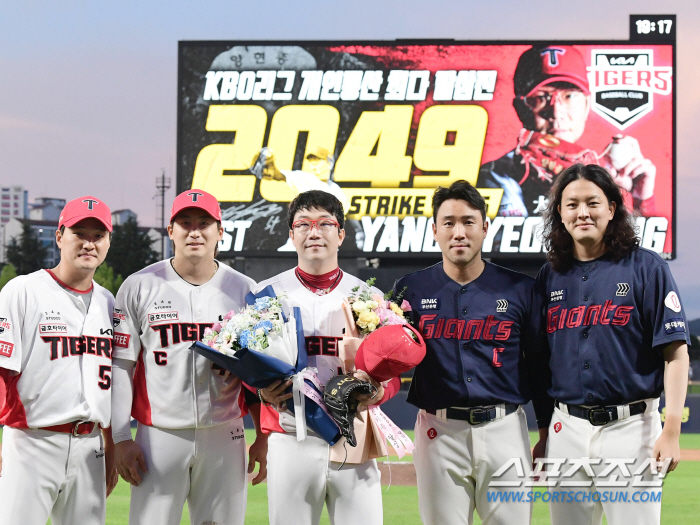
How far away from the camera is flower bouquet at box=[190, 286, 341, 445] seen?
349 centimetres

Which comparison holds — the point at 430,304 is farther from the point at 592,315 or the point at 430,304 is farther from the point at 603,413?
the point at 603,413

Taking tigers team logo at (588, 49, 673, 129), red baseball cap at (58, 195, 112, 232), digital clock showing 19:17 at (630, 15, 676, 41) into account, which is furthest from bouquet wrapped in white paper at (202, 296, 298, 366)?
digital clock showing 19:17 at (630, 15, 676, 41)

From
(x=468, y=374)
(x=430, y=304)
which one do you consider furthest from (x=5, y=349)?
(x=468, y=374)

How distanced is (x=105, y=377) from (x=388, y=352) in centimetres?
150

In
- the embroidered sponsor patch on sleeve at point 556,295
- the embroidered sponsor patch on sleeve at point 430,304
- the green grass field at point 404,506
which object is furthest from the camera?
the green grass field at point 404,506

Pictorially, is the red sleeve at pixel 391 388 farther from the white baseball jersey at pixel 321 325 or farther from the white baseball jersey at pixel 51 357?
the white baseball jersey at pixel 51 357

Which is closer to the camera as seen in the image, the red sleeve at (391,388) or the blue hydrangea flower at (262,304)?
the blue hydrangea flower at (262,304)

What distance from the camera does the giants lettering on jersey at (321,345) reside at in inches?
146

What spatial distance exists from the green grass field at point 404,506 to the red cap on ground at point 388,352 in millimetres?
3797

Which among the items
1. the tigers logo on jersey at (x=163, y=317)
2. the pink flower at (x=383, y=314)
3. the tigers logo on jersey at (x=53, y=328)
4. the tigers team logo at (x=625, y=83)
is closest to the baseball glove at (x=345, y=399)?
the pink flower at (x=383, y=314)

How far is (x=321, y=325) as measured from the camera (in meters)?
3.73

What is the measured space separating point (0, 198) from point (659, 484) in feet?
414

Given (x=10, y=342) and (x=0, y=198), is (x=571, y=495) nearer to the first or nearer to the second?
(x=10, y=342)

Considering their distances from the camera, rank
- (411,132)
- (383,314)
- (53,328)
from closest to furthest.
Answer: (383,314) < (53,328) < (411,132)
